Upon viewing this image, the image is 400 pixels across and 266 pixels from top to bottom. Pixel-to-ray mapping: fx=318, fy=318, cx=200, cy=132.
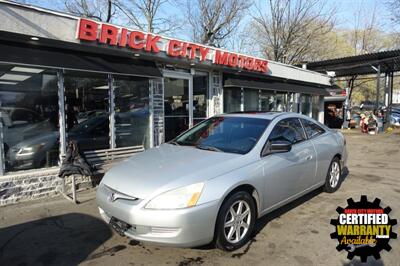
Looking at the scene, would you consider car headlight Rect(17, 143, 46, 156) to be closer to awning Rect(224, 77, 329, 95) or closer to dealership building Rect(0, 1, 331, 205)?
dealership building Rect(0, 1, 331, 205)

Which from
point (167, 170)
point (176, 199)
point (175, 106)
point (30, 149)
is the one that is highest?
point (175, 106)

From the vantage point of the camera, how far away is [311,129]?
5.65m

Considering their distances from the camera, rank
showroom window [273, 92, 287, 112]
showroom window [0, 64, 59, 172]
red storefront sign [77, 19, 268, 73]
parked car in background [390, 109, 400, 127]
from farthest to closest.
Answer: parked car in background [390, 109, 400, 127] < showroom window [273, 92, 287, 112] < red storefront sign [77, 19, 268, 73] < showroom window [0, 64, 59, 172]

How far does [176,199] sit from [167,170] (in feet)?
1.66

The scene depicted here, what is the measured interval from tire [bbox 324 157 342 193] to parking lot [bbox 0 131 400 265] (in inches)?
5.5

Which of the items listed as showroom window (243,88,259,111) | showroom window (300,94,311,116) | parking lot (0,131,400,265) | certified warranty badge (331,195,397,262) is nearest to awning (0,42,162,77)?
parking lot (0,131,400,265)

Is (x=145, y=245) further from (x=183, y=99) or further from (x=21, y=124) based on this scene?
(x=183, y=99)

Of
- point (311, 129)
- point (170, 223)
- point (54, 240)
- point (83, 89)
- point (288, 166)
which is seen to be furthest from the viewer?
point (83, 89)

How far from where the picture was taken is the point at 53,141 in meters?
6.71

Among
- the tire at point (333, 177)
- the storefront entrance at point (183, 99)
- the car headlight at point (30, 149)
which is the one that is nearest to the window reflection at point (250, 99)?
the storefront entrance at point (183, 99)

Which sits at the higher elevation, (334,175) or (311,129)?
(311,129)

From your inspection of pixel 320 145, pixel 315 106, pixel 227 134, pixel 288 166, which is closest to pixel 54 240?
pixel 227 134

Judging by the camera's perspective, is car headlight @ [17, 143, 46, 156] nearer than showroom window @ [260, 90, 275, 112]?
Yes

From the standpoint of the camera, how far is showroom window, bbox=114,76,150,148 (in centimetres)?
788
